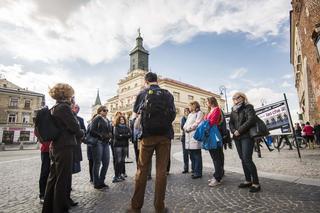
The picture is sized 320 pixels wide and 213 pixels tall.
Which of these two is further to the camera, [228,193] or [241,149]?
[241,149]

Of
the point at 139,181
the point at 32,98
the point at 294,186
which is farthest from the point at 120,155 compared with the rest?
the point at 32,98

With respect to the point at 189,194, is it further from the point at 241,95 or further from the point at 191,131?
the point at 241,95

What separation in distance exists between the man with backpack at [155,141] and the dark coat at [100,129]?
82.3 inches

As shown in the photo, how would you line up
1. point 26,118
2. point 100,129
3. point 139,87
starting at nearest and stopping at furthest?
1. point 100,129
2. point 26,118
3. point 139,87

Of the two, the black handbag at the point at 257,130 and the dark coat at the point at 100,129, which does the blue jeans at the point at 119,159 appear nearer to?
the dark coat at the point at 100,129

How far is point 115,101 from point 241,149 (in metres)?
61.5

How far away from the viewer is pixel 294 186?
4.18 metres

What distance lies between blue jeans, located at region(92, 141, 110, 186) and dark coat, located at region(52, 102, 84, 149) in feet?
5.67

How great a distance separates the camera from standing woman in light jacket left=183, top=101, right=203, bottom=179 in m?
5.47

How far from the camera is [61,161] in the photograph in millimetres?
2930

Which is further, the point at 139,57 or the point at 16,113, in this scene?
the point at 139,57

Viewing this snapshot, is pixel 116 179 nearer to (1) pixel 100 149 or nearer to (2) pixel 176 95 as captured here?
(1) pixel 100 149

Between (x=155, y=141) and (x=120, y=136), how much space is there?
2.88m

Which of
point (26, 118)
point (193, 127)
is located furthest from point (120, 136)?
point (26, 118)
